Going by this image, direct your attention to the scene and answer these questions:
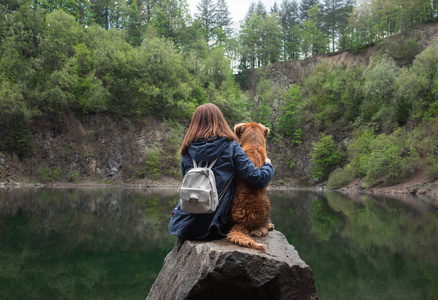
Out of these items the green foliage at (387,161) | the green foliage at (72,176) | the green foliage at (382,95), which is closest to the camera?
the green foliage at (387,161)

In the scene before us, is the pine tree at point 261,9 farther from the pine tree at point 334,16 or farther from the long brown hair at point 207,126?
the long brown hair at point 207,126

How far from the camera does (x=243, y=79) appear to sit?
166ft

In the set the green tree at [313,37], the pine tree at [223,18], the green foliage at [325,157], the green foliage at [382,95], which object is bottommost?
the green foliage at [325,157]

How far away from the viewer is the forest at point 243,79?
2895 centimetres

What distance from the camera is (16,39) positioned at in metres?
33.4

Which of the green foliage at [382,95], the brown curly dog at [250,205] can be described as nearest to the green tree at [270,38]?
the green foliage at [382,95]

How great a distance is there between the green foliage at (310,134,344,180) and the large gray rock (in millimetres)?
33580

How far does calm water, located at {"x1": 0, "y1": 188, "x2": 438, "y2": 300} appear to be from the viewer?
14.4 feet

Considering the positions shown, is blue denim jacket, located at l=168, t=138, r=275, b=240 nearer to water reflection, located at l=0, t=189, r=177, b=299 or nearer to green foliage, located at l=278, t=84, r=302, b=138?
water reflection, located at l=0, t=189, r=177, b=299

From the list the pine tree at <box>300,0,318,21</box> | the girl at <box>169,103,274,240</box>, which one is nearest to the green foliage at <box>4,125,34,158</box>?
the girl at <box>169,103,274,240</box>

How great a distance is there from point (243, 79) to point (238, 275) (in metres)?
49.3

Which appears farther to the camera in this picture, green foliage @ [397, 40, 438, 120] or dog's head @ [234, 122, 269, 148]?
green foliage @ [397, 40, 438, 120]

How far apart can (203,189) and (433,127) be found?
2797 centimetres

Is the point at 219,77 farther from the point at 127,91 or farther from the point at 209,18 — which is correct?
the point at 209,18
